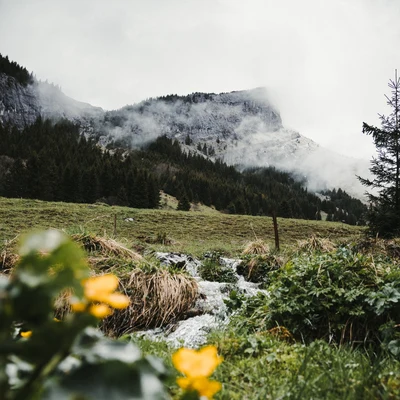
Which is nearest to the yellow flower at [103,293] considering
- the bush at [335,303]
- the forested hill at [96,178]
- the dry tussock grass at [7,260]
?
the bush at [335,303]

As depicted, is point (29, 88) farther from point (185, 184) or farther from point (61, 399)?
point (61, 399)

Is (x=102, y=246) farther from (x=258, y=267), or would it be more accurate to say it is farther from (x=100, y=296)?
(x=100, y=296)

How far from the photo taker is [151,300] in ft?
17.8

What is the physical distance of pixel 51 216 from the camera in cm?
2619

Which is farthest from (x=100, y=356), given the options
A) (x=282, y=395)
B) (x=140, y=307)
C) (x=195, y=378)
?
(x=140, y=307)

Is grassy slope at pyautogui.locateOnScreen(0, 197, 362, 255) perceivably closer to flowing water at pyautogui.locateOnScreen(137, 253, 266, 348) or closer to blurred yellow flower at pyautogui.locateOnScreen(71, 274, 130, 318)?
flowing water at pyautogui.locateOnScreen(137, 253, 266, 348)

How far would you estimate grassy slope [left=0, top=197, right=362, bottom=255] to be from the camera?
23641 mm

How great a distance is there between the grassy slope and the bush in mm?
17298

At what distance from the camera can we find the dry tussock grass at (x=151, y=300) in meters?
5.01

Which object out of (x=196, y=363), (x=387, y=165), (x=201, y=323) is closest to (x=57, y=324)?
(x=196, y=363)

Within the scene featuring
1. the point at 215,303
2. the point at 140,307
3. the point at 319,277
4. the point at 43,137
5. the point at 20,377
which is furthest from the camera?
the point at 43,137

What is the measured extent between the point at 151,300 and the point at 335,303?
2.93 m

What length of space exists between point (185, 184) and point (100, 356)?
108m

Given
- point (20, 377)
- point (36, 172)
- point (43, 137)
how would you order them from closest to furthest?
point (20, 377), point (36, 172), point (43, 137)
